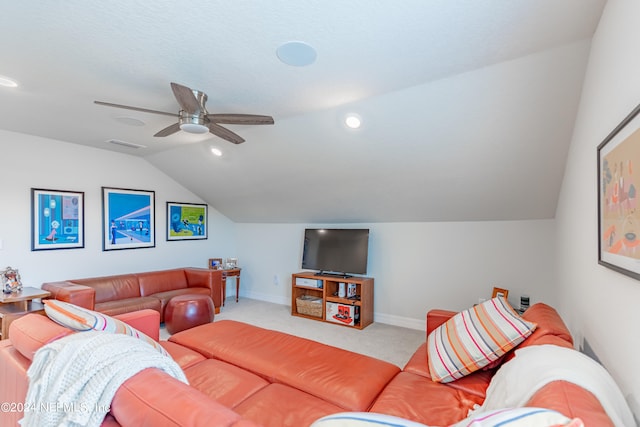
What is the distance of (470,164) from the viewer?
282cm

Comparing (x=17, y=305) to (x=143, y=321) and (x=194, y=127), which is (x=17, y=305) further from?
(x=194, y=127)

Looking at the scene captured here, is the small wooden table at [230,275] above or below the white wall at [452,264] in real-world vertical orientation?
below

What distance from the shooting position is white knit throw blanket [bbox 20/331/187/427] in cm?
99

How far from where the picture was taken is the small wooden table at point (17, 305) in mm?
2803

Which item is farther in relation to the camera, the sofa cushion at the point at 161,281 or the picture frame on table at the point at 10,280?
the sofa cushion at the point at 161,281

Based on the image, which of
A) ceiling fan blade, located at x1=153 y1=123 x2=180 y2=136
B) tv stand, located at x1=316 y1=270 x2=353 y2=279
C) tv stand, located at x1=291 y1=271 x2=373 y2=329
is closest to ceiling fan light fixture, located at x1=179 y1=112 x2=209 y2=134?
ceiling fan blade, located at x1=153 y1=123 x2=180 y2=136

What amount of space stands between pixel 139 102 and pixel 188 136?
964 millimetres

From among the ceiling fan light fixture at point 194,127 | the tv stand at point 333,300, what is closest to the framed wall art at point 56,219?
the ceiling fan light fixture at point 194,127

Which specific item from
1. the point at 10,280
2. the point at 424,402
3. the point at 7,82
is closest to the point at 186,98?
the point at 7,82

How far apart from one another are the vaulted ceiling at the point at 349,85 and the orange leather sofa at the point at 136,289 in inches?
68.5

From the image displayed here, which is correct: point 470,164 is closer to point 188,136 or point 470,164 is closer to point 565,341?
point 565,341

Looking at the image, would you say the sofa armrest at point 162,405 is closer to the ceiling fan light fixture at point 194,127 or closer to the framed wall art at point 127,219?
the ceiling fan light fixture at point 194,127

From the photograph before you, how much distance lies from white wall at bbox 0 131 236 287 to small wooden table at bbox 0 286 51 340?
18.0 inches

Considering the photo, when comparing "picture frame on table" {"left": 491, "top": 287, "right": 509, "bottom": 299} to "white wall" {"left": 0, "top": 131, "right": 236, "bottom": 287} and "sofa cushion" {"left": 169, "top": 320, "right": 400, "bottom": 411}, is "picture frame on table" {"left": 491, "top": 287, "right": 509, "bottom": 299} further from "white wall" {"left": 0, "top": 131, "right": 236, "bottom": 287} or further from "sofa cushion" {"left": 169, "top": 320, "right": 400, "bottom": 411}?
"white wall" {"left": 0, "top": 131, "right": 236, "bottom": 287}
